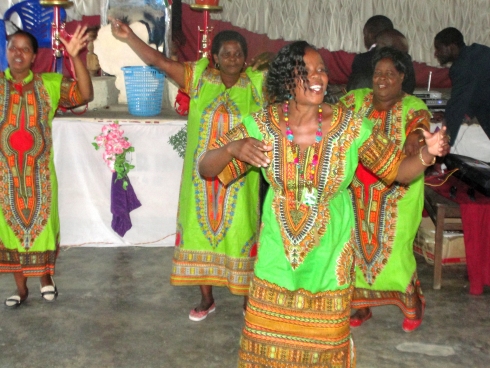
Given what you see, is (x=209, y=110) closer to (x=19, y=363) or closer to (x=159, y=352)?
(x=159, y=352)

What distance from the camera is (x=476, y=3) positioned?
27.7ft

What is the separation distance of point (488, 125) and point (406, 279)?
190 centimetres

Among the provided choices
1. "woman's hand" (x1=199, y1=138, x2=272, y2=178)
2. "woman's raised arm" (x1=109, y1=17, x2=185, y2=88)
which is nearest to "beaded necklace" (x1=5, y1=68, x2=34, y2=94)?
"woman's raised arm" (x1=109, y1=17, x2=185, y2=88)

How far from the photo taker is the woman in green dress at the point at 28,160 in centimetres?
402

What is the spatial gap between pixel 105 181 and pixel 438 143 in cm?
332

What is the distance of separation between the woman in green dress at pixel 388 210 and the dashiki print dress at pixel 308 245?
1.03m

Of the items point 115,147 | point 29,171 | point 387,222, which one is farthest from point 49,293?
point 387,222

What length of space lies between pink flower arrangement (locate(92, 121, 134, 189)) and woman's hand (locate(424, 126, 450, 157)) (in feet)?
10.1

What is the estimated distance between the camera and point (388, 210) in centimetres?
378

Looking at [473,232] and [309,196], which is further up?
[309,196]

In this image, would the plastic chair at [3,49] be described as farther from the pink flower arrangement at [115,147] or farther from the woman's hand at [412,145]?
the woman's hand at [412,145]

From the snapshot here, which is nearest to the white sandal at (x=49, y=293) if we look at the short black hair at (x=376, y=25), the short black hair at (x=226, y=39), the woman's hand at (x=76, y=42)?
the woman's hand at (x=76, y=42)

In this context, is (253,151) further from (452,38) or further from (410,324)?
(452,38)

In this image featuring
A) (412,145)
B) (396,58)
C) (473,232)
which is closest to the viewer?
(412,145)
